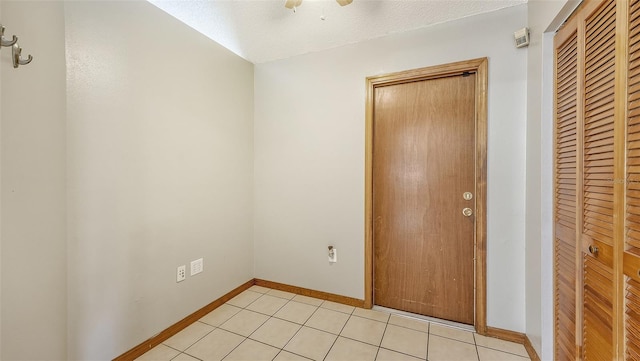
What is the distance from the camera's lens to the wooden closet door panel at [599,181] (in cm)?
97

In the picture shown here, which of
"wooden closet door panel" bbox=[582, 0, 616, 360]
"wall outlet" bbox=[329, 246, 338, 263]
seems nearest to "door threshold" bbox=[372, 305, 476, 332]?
"wall outlet" bbox=[329, 246, 338, 263]

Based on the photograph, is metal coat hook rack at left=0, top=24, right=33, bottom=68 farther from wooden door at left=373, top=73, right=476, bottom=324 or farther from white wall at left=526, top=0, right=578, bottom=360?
white wall at left=526, top=0, right=578, bottom=360

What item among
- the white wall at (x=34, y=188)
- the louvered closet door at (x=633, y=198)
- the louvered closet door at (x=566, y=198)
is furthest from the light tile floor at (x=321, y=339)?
the louvered closet door at (x=633, y=198)

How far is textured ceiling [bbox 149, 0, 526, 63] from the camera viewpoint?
1.75 meters

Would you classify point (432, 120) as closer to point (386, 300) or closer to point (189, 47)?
point (386, 300)

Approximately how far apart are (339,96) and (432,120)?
82 cm

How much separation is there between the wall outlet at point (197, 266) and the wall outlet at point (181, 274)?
0.21 ft

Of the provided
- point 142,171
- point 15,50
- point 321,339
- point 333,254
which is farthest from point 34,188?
point 333,254

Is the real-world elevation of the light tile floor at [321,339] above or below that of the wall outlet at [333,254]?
below

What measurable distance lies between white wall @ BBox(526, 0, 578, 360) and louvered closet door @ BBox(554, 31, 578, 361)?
0.19 ft

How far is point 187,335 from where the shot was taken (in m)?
1.86

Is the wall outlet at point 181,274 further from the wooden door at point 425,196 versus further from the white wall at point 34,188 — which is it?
the wooden door at point 425,196

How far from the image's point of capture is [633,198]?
866mm

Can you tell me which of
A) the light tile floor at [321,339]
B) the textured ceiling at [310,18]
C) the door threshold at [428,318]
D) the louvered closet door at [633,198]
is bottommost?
the light tile floor at [321,339]
